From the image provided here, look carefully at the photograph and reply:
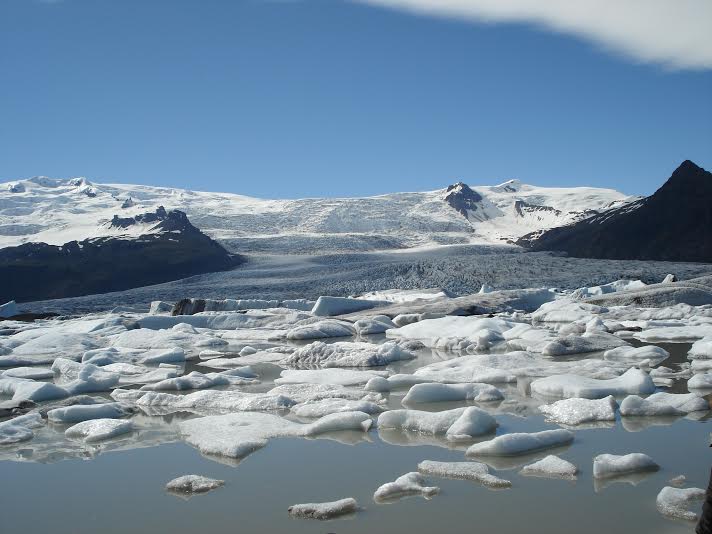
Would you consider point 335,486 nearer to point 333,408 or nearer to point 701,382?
point 333,408

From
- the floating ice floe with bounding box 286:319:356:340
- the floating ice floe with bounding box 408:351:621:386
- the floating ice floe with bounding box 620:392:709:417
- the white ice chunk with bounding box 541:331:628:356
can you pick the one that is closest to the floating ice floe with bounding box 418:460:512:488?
the floating ice floe with bounding box 620:392:709:417

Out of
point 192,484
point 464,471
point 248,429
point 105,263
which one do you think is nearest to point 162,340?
point 248,429

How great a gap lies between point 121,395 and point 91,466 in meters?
2.60

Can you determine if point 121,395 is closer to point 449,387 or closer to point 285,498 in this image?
point 449,387

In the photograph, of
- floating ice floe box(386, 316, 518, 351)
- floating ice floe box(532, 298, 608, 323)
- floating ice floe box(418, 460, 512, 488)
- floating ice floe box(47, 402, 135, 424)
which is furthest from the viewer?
floating ice floe box(532, 298, 608, 323)

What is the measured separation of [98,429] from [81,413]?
607 mm

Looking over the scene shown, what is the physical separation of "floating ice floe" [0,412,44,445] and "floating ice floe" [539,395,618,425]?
409 centimetres

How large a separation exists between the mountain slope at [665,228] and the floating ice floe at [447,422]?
116 ft

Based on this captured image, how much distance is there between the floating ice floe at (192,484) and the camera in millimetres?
3500

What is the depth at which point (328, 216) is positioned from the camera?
63812 millimetres

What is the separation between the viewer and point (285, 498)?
3352 mm

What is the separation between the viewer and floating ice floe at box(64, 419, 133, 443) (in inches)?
193

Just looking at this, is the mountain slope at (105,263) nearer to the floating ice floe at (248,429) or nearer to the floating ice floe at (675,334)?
the floating ice floe at (675,334)

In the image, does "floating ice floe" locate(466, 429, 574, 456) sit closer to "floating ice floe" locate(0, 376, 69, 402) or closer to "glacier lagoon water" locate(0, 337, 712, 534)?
"glacier lagoon water" locate(0, 337, 712, 534)
